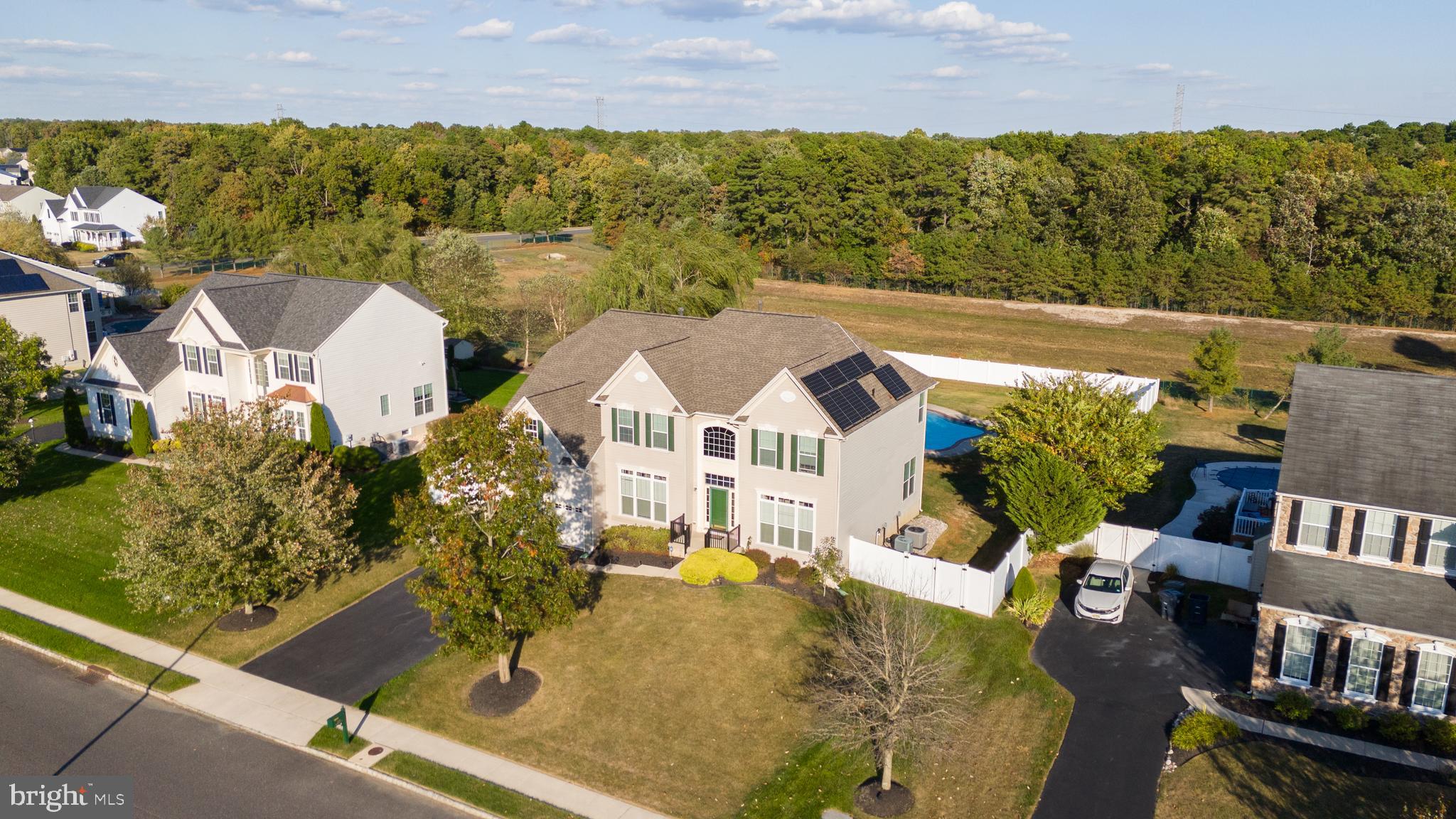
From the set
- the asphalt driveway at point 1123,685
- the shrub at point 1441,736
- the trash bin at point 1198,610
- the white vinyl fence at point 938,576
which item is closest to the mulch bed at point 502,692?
the white vinyl fence at point 938,576

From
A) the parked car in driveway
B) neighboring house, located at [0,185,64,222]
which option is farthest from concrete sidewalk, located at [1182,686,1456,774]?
neighboring house, located at [0,185,64,222]

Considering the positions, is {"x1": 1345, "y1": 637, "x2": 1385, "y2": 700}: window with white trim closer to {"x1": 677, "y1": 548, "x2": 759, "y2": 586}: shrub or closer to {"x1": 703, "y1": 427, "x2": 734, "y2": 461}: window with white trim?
{"x1": 677, "y1": 548, "x2": 759, "y2": 586}: shrub

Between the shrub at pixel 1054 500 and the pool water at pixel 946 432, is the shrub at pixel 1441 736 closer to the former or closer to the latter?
the shrub at pixel 1054 500

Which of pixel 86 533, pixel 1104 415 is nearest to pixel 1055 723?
pixel 1104 415

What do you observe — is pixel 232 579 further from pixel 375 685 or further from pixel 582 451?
pixel 582 451

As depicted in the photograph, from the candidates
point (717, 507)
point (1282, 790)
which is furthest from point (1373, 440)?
point (717, 507)
